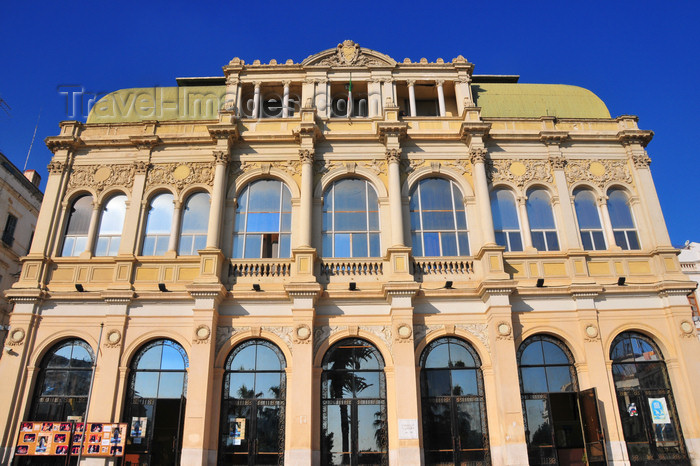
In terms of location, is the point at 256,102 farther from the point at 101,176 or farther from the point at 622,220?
the point at 622,220

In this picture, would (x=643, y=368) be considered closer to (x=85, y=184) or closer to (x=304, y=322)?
(x=304, y=322)

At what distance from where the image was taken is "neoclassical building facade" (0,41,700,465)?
17.7m

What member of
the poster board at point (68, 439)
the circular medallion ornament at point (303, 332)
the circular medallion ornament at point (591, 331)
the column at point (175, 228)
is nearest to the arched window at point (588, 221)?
the circular medallion ornament at point (591, 331)

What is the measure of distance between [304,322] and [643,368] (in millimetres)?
12364

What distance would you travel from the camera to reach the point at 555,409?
59.1 ft

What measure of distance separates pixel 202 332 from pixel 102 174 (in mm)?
8725

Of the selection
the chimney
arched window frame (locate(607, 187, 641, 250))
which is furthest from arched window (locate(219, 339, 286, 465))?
the chimney

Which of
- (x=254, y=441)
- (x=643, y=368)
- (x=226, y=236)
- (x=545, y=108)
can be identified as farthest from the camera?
(x=545, y=108)

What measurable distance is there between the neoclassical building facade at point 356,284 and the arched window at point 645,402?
71mm

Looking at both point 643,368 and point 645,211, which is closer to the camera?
point 643,368

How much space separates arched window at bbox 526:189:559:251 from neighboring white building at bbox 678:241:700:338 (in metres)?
19.9

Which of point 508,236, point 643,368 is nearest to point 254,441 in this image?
point 508,236

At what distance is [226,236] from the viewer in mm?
20516

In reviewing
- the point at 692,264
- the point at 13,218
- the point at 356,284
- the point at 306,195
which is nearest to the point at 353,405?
the point at 356,284
